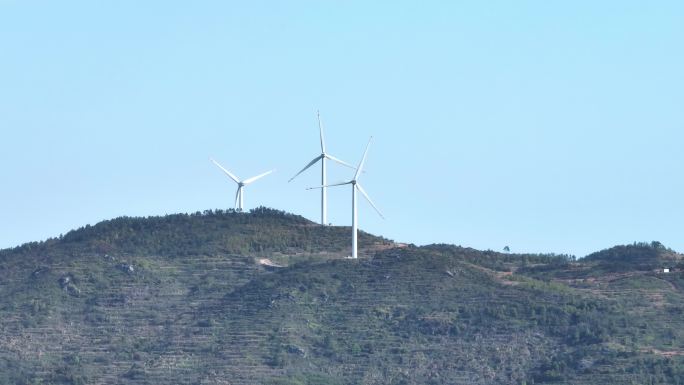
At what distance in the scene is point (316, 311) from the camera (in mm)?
164000

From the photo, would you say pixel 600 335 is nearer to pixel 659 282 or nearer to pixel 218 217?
pixel 659 282

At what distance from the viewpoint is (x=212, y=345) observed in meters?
156

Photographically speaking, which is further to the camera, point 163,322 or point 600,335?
point 163,322

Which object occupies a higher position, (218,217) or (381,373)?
(218,217)

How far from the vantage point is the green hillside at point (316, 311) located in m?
150

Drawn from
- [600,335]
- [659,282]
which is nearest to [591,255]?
[659,282]

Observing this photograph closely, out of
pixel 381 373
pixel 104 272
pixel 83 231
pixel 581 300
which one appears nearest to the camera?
pixel 381 373

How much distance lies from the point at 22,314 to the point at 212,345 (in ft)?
61.7

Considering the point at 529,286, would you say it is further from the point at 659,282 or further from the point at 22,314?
the point at 22,314

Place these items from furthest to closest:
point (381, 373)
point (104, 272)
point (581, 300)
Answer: point (104, 272)
point (581, 300)
point (381, 373)

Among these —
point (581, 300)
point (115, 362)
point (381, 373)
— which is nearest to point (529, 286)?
point (581, 300)

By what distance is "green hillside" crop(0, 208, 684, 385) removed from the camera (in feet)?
493

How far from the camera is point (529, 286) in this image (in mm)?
167125

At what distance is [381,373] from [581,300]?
21113 millimetres
